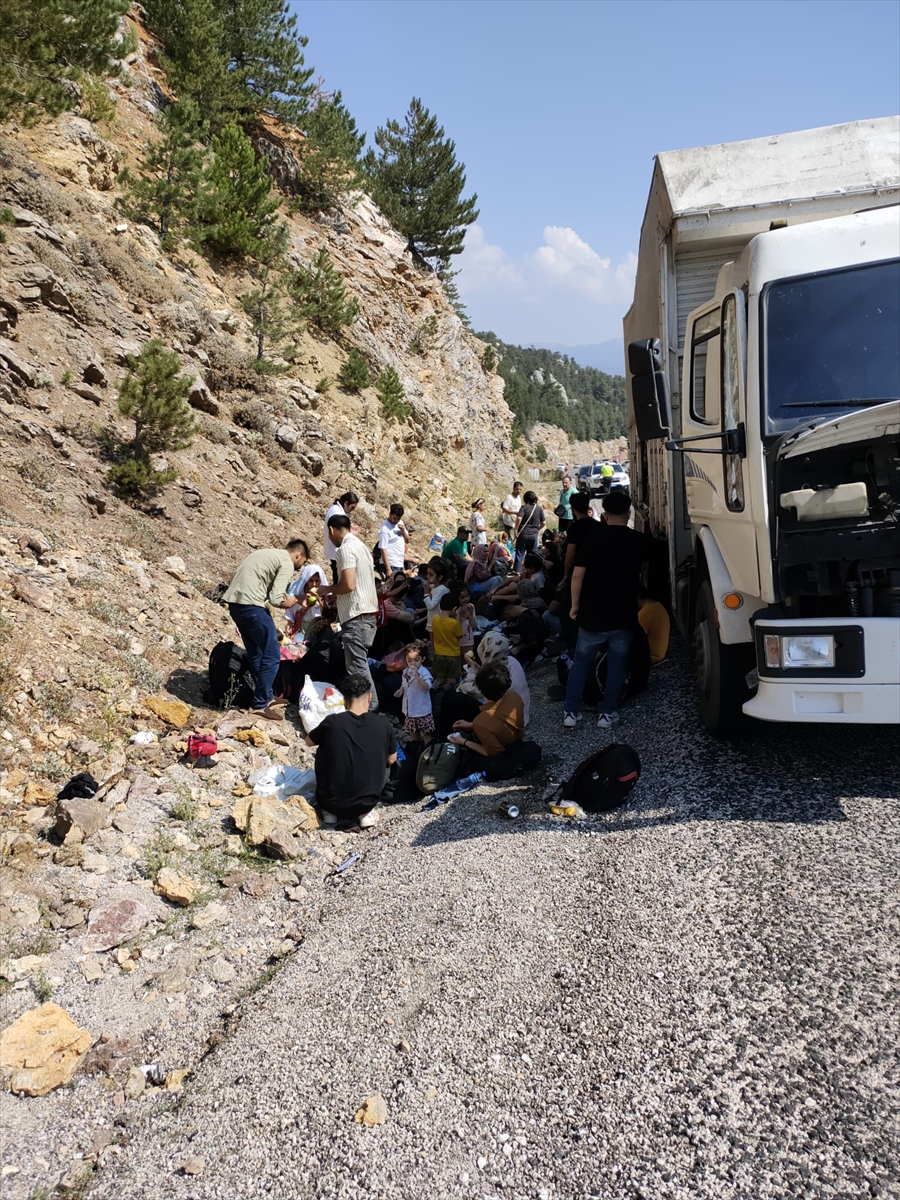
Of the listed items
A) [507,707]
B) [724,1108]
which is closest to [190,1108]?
[724,1108]

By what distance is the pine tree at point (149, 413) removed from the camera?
10.4 metres

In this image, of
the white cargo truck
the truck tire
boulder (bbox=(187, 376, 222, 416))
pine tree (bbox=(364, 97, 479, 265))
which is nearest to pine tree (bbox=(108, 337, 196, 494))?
boulder (bbox=(187, 376, 222, 416))

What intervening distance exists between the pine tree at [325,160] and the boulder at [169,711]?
2025 centimetres

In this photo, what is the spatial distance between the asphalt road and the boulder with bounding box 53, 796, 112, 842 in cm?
156

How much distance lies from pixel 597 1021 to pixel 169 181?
17.3m

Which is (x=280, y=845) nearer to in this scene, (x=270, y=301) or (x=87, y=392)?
(x=87, y=392)

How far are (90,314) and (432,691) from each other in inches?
337

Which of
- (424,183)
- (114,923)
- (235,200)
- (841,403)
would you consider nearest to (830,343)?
(841,403)

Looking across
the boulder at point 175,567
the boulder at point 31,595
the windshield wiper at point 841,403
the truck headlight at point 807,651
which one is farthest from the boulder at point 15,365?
the truck headlight at point 807,651

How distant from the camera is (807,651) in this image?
3969 mm

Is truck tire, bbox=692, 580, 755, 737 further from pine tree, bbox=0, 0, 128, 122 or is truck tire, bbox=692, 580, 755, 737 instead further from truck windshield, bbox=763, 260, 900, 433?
pine tree, bbox=0, 0, 128, 122

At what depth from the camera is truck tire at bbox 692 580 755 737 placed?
491 cm

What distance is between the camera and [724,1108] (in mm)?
2652

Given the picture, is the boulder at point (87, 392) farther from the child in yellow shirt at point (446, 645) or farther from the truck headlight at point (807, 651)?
the truck headlight at point (807, 651)
